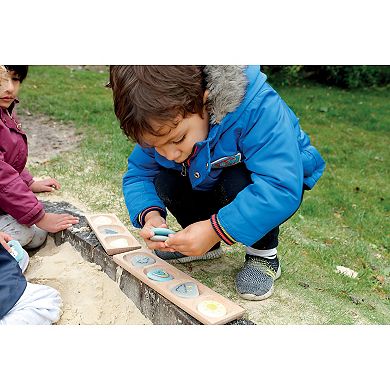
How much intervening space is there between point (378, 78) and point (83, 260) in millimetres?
8057

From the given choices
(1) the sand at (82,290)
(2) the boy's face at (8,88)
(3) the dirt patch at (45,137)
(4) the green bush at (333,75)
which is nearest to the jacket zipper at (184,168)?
(1) the sand at (82,290)

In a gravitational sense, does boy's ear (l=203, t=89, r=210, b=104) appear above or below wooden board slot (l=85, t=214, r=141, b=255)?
above

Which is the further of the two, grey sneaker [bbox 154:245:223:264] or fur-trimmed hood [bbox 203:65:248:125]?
grey sneaker [bbox 154:245:223:264]

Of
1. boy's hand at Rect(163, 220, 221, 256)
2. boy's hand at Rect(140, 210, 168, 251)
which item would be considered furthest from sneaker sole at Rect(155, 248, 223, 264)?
boy's hand at Rect(163, 220, 221, 256)

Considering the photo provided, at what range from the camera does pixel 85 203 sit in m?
2.81

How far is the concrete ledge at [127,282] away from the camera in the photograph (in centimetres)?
180

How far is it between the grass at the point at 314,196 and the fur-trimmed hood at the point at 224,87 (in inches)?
30.1

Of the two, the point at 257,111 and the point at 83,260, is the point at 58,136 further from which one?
the point at 257,111

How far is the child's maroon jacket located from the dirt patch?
103 centimetres

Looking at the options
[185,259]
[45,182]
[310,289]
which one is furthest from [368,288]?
[45,182]

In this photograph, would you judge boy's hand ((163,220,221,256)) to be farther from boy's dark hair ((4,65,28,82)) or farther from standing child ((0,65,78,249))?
boy's dark hair ((4,65,28,82))

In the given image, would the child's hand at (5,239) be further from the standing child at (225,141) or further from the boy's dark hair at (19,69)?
→ the boy's dark hair at (19,69)

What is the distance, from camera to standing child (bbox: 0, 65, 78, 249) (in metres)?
2.28

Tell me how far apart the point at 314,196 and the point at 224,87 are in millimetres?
2397
